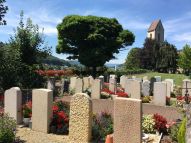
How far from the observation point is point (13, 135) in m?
9.77

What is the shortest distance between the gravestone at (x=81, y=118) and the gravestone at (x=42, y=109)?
1136mm

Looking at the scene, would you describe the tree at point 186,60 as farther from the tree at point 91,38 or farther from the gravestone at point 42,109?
the gravestone at point 42,109

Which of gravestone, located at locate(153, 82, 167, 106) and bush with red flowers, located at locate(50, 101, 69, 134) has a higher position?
gravestone, located at locate(153, 82, 167, 106)

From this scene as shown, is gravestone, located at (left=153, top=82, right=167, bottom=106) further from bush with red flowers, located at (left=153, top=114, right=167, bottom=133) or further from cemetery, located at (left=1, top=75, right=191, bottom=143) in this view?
bush with red flowers, located at (left=153, top=114, right=167, bottom=133)

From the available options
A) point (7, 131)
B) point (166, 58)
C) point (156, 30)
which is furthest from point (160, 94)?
point (156, 30)

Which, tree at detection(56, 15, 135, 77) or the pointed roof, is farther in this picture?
the pointed roof

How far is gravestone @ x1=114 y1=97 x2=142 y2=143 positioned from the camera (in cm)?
857

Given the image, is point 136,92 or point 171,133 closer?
point 171,133

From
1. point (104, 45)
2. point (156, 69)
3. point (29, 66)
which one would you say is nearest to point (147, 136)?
point (29, 66)

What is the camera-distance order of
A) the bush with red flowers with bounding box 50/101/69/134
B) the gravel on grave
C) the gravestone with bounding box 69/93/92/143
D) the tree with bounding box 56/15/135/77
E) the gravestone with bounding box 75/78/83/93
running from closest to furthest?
the gravestone with bounding box 69/93/92/143 → the gravel on grave → the bush with red flowers with bounding box 50/101/69/134 → the gravestone with bounding box 75/78/83/93 → the tree with bounding box 56/15/135/77

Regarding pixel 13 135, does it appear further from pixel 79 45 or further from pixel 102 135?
pixel 79 45

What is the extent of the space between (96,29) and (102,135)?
112 ft

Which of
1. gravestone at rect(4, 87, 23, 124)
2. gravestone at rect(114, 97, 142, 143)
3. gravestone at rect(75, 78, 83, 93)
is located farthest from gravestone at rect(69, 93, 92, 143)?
gravestone at rect(75, 78, 83, 93)

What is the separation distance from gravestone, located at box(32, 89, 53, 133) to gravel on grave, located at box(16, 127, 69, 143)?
0.25m
